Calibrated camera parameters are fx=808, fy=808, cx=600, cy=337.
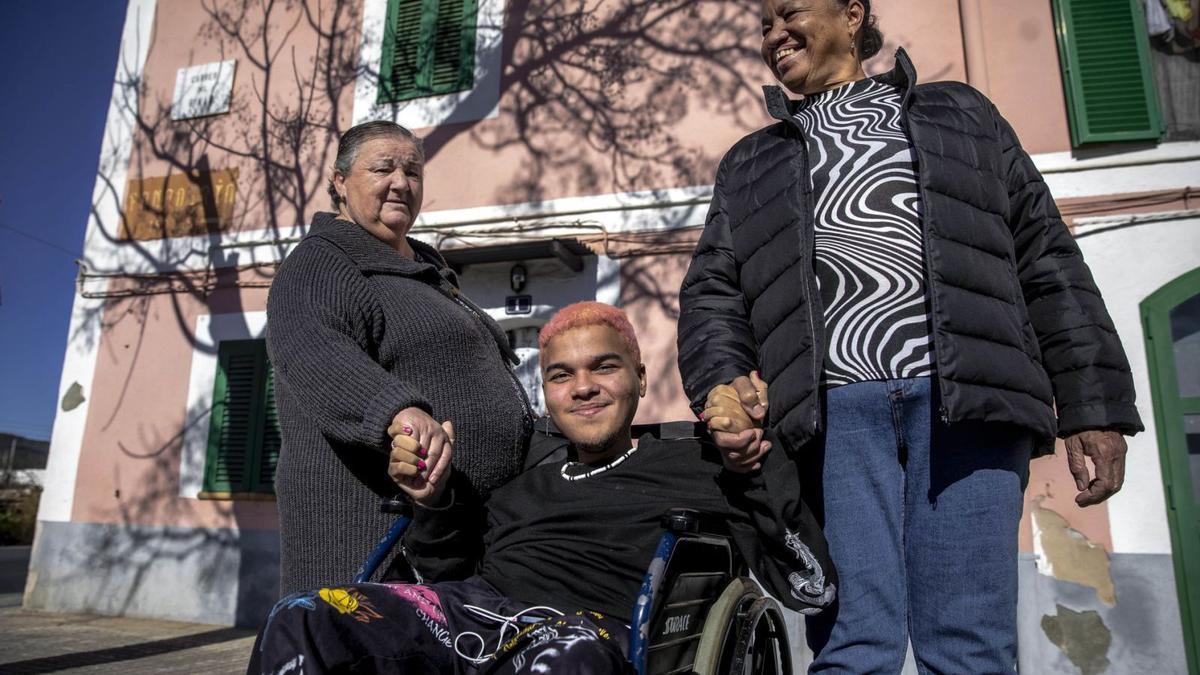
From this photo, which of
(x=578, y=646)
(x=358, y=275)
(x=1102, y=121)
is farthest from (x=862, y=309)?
(x=1102, y=121)

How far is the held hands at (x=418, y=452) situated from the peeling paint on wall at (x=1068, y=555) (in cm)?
487

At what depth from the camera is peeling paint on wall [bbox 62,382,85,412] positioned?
788 centimetres

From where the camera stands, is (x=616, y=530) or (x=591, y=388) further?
(x=591, y=388)

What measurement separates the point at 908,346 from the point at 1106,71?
17.9 ft

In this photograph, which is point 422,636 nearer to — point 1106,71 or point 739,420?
point 739,420

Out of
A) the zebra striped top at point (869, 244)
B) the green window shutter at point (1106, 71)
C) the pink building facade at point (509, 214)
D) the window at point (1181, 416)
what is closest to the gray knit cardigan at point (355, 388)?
the zebra striped top at point (869, 244)

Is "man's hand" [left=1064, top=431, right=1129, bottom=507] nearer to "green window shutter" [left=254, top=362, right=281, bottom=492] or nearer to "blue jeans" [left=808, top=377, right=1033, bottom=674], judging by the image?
"blue jeans" [left=808, top=377, right=1033, bottom=674]

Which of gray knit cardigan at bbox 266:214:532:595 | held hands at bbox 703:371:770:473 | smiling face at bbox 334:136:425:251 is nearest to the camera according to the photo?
held hands at bbox 703:371:770:473

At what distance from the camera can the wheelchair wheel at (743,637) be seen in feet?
5.46

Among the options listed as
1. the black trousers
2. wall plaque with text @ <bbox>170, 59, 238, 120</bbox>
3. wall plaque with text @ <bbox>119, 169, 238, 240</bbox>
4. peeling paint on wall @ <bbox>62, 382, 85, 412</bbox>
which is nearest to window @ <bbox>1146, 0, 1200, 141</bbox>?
the black trousers

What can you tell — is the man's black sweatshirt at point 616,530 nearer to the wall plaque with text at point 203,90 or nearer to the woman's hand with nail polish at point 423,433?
the woman's hand with nail polish at point 423,433

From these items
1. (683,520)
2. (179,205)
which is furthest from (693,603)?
(179,205)

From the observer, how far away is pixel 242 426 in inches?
288

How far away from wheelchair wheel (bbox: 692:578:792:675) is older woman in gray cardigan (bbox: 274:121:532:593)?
66 centimetres
